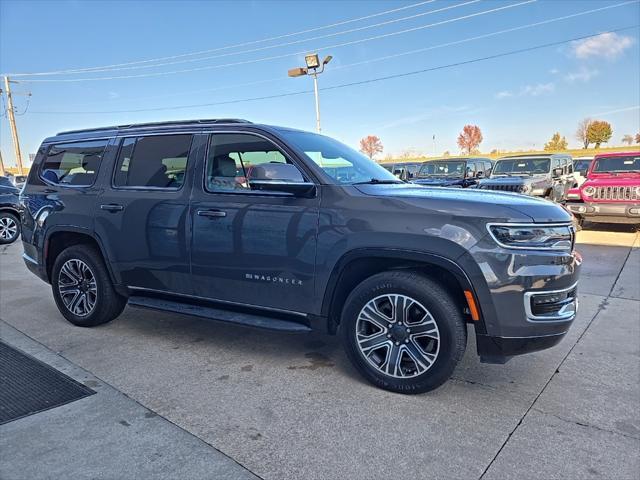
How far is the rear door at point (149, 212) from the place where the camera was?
3898 millimetres

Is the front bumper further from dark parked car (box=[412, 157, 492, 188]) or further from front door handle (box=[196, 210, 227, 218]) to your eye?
front door handle (box=[196, 210, 227, 218])

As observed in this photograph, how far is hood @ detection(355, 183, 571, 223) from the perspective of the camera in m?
2.87

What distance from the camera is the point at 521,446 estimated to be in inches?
102

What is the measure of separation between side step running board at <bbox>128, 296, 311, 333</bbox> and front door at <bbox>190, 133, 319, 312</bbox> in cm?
11

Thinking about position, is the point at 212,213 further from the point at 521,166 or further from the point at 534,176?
the point at 521,166

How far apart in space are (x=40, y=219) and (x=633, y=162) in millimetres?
11955

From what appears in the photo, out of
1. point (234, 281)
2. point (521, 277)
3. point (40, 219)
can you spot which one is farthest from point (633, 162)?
point (40, 219)

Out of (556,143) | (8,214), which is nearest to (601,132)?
(556,143)

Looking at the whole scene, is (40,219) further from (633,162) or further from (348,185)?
(633,162)

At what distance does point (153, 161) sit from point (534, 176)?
35.4 ft

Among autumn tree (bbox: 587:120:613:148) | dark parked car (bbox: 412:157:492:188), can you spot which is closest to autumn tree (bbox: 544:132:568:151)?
autumn tree (bbox: 587:120:613:148)

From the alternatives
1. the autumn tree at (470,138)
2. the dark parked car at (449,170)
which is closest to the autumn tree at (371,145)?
the autumn tree at (470,138)

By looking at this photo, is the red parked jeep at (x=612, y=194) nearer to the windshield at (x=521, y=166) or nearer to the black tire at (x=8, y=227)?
the windshield at (x=521, y=166)

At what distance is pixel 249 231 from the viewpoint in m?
3.52
